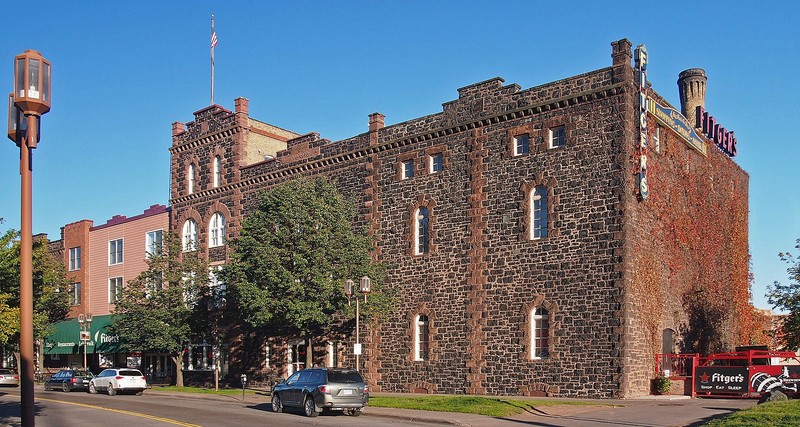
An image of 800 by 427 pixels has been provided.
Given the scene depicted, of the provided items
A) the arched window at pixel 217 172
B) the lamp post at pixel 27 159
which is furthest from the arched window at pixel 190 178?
the lamp post at pixel 27 159

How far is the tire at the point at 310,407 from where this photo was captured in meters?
25.4

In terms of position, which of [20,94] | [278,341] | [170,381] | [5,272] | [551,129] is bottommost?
[170,381]

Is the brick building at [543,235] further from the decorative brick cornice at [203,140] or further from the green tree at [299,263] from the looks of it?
the decorative brick cornice at [203,140]

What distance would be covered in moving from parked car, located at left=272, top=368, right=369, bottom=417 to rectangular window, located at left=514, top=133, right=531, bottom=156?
492 inches

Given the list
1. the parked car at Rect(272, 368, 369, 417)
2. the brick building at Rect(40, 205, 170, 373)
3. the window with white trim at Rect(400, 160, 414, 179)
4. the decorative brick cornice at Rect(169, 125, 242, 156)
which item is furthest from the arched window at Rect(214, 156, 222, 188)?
the parked car at Rect(272, 368, 369, 417)

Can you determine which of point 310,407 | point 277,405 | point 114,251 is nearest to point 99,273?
point 114,251

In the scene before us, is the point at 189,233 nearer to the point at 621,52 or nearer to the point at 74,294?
the point at 74,294

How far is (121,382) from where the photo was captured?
39.4m

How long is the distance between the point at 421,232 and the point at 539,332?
Result: 25.7 feet

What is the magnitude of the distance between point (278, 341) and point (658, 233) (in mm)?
19950

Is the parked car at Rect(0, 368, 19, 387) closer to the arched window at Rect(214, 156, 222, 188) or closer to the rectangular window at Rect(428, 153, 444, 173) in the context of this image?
the arched window at Rect(214, 156, 222, 188)

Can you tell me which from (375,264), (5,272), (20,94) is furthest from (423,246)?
(20,94)

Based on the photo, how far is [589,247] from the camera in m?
31.3

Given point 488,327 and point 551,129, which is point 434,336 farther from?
point 551,129
